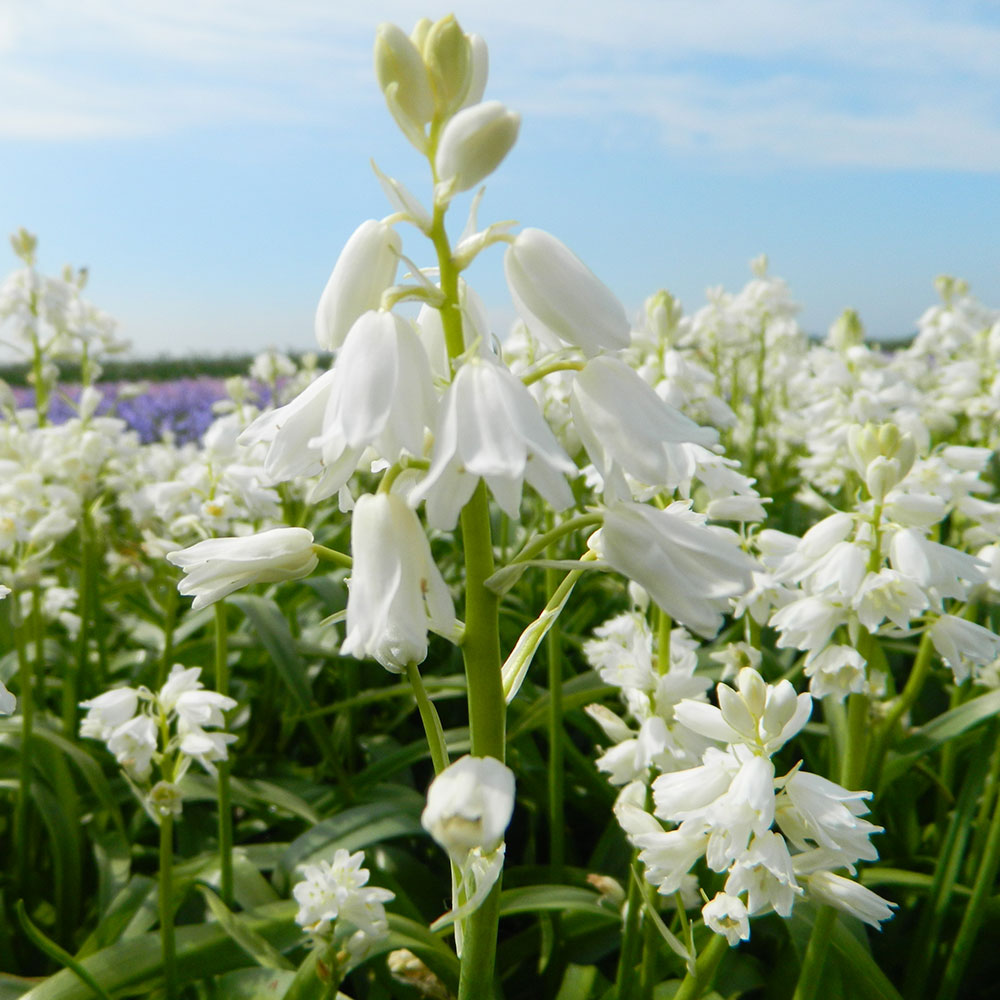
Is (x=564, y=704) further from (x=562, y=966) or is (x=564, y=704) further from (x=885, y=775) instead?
(x=885, y=775)

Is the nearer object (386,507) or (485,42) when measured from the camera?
(386,507)

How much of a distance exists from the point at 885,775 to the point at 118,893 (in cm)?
239

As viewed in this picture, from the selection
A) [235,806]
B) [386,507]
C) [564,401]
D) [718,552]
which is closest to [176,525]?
[235,806]

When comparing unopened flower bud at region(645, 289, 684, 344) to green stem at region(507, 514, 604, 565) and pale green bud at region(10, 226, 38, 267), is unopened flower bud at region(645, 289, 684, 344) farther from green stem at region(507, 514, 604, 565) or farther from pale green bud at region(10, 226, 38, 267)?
pale green bud at region(10, 226, 38, 267)

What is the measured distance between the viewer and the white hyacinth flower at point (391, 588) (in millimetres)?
1191

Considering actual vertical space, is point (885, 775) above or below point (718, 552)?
below

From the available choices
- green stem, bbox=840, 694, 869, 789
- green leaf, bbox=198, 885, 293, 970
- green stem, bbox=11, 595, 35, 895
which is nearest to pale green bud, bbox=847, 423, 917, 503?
green stem, bbox=840, 694, 869, 789

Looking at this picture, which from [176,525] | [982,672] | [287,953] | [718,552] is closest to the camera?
[718,552]

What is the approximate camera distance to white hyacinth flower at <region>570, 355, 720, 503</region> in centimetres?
125

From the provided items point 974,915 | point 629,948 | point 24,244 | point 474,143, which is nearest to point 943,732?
point 974,915

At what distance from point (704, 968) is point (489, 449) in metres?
1.10

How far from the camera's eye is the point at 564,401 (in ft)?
15.3

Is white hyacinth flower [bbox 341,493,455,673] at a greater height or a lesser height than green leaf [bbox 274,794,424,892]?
greater

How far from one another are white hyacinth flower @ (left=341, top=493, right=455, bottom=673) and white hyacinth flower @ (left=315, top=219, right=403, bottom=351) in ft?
0.91
